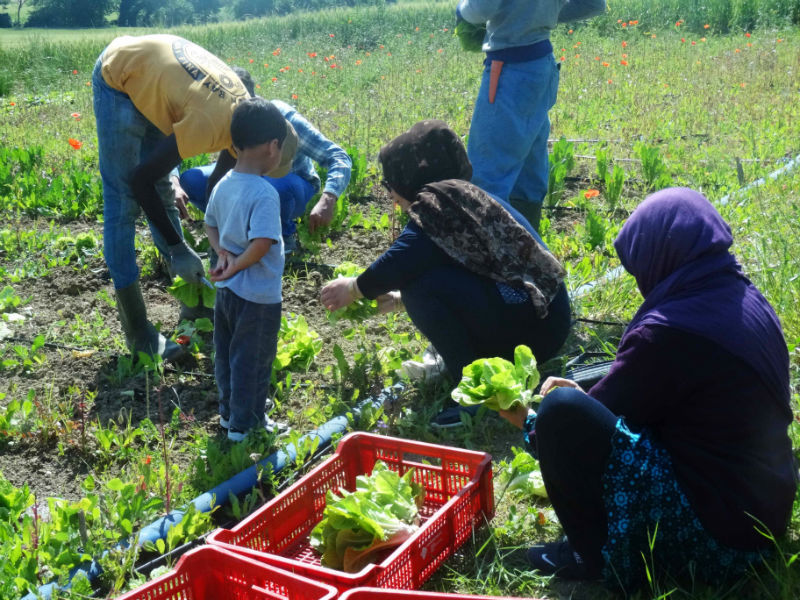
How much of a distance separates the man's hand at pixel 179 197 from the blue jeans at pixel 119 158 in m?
0.28

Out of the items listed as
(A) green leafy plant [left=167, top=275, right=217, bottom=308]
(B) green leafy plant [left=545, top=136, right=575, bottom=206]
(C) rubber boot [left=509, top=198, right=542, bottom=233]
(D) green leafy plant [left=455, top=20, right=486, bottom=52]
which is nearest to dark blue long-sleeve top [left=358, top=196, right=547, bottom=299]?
(A) green leafy plant [left=167, top=275, right=217, bottom=308]

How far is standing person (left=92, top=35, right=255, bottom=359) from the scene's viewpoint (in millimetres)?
3283

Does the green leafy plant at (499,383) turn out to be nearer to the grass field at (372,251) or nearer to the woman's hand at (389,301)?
the grass field at (372,251)

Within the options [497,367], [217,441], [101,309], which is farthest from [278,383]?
[101,309]

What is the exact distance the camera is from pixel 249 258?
9.16 ft

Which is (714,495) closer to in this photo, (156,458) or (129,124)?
(156,458)

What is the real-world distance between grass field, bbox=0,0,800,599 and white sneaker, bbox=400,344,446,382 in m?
0.08

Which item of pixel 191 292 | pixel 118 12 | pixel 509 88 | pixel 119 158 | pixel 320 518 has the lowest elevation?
pixel 320 518

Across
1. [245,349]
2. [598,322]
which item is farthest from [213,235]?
[598,322]

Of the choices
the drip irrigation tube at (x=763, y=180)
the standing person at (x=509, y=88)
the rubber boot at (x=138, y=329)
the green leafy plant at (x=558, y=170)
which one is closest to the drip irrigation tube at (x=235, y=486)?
the rubber boot at (x=138, y=329)

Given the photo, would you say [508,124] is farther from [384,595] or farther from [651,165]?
[384,595]

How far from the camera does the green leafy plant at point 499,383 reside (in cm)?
244

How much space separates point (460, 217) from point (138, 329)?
1739 millimetres

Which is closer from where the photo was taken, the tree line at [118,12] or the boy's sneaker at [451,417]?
the boy's sneaker at [451,417]
